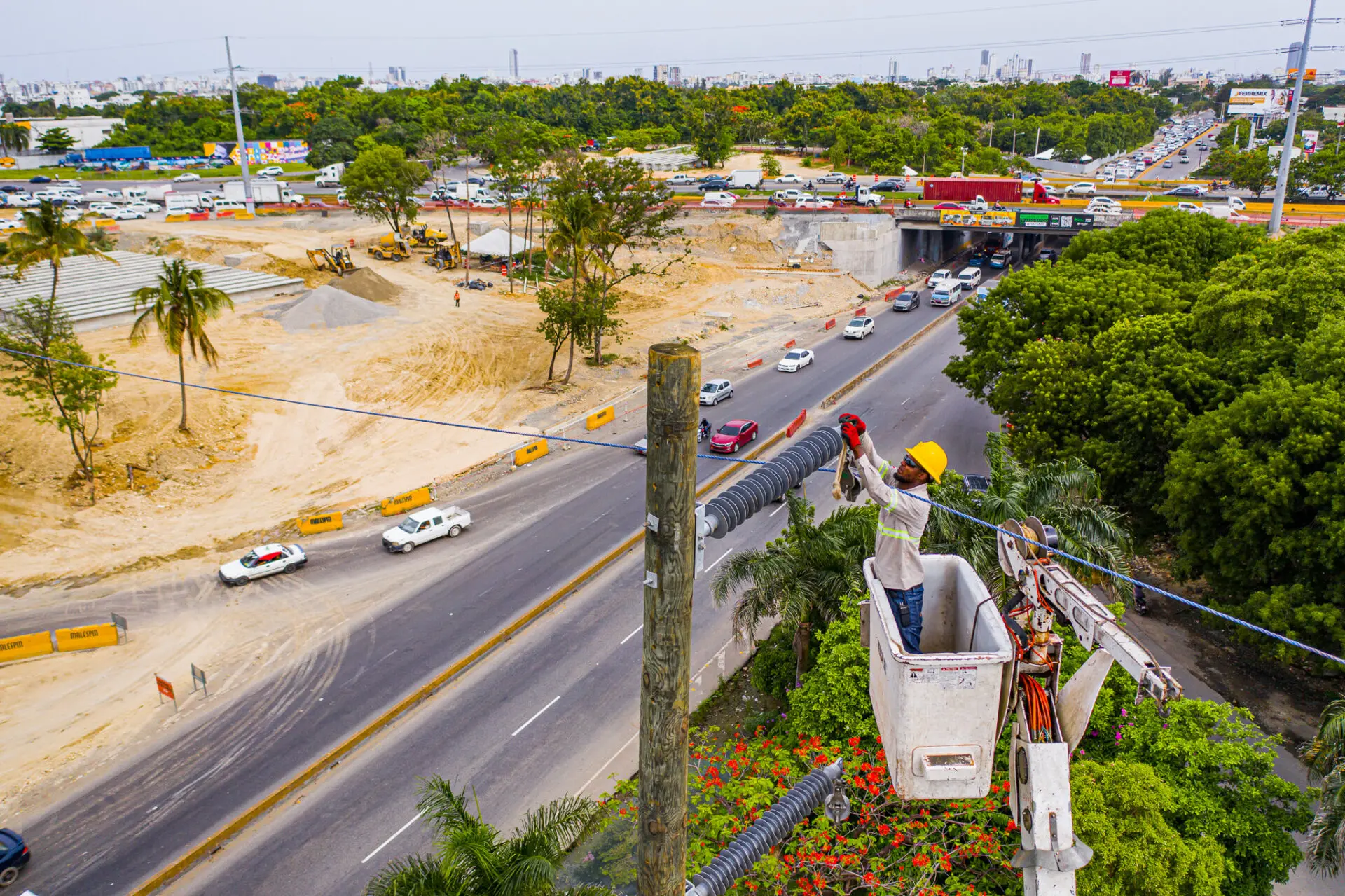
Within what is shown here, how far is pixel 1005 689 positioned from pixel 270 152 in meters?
142

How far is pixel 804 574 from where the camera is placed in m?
17.6

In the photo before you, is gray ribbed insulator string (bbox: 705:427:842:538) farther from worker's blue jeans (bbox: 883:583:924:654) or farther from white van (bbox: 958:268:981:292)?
white van (bbox: 958:268:981:292)

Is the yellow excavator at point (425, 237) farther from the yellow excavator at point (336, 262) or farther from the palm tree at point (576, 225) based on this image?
the palm tree at point (576, 225)

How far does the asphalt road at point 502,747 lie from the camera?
1728 centimetres

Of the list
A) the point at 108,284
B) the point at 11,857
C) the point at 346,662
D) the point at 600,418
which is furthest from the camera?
the point at 108,284

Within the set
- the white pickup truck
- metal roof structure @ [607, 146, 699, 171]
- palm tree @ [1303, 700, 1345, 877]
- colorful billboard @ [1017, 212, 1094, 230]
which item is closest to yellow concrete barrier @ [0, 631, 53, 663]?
the white pickup truck

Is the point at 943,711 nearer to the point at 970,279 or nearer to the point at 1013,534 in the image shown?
the point at 1013,534

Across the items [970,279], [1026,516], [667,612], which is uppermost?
[667,612]

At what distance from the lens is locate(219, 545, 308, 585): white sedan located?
2758cm

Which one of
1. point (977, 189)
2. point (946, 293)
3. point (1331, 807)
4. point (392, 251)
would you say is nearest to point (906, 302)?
point (946, 293)

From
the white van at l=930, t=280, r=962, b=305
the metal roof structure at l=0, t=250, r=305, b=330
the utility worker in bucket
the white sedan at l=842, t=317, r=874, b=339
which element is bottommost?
the white sedan at l=842, t=317, r=874, b=339

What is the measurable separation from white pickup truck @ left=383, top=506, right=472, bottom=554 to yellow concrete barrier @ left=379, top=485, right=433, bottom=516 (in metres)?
1.79

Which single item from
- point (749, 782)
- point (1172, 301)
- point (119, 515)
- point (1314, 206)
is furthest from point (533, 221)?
point (749, 782)

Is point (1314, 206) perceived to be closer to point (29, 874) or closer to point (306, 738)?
point (306, 738)
